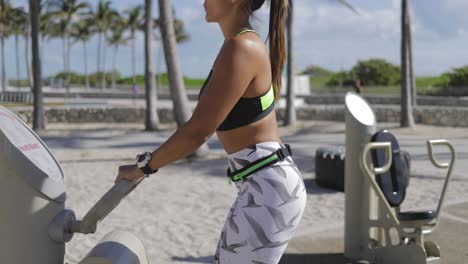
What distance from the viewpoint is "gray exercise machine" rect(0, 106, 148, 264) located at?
1.88 metres

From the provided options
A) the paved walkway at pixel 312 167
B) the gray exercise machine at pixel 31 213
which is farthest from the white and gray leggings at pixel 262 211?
the paved walkway at pixel 312 167

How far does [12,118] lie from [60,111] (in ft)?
75.9

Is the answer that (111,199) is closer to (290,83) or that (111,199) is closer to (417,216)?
(417,216)

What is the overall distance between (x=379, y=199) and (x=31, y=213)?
8.32ft

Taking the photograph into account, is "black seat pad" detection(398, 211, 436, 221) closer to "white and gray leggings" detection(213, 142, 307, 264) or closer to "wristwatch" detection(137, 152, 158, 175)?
"white and gray leggings" detection(213, 142, 307, 264)

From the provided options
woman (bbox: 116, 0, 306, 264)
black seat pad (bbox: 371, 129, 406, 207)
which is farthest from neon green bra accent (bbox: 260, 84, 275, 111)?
black seat pad (bbox: 371, 129, 406, 207)

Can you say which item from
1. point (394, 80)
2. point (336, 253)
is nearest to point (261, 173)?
point (336, 253)

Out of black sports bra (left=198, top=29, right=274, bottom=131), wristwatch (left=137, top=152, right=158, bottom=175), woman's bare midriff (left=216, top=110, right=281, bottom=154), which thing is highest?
black sports bra (left=198, top=29, right=274, bottom=131)

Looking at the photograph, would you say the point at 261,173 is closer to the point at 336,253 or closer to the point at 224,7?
the point at 224,7

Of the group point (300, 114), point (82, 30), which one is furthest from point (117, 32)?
point (300, 114)

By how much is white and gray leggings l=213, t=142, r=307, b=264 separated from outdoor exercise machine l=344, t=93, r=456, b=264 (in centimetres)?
186

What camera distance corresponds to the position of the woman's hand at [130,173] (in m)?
1.73

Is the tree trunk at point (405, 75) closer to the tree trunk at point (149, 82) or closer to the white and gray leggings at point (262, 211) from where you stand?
Result: the tree trunk at point (149, 82)

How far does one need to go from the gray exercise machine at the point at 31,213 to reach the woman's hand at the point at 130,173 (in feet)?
0.50
